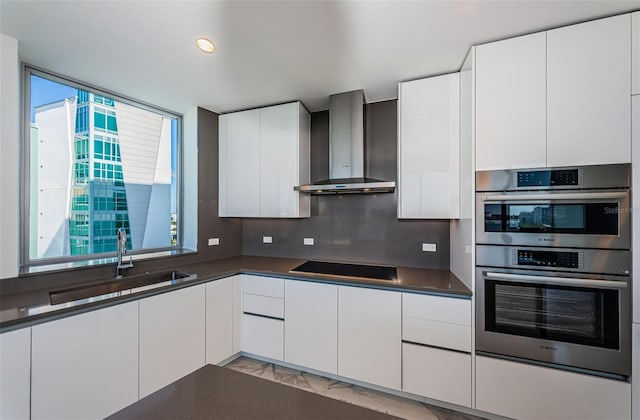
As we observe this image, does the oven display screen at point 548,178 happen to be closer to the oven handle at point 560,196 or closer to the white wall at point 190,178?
the oven handle at point 560,196

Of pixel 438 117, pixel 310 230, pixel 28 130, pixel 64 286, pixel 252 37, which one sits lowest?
pixel 64 286

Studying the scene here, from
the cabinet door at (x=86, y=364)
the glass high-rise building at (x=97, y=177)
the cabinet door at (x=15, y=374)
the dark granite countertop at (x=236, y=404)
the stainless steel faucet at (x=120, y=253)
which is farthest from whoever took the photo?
the stainless steel faucet at (x=120, y=253)

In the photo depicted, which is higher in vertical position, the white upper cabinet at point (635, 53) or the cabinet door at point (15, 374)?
the white upper cabinet at point (635, 53)

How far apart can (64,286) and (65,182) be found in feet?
2.51

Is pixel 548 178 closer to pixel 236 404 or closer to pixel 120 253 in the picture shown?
pixel 236 404

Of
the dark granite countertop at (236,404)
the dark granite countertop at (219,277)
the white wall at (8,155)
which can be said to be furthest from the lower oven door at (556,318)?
the white wall at (8,155)

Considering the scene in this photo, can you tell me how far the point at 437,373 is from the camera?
5.82ft

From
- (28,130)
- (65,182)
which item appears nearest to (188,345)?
(65,182)

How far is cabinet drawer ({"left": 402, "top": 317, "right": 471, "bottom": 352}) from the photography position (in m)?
1.71

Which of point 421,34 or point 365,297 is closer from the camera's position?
point 421,34

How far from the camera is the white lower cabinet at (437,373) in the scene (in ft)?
5.62

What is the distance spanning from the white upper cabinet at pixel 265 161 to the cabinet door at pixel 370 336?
102 cm

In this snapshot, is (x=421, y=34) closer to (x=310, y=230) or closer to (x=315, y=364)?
(x=310, y=230)

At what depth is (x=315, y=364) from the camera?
2.12 meters
